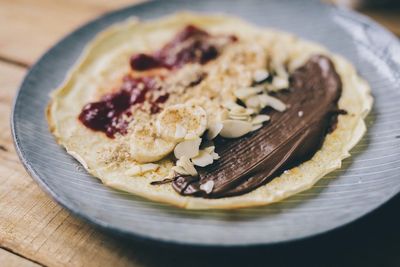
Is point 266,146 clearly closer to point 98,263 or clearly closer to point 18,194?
point 98,263

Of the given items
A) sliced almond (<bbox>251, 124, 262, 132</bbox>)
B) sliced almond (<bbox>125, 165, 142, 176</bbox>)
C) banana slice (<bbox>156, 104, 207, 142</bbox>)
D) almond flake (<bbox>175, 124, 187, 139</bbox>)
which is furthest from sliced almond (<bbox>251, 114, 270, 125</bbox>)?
sliced almond (<bbox>125, 165, 142, 176</bbox>)

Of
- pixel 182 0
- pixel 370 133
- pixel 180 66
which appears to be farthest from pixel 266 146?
pixel 182 0

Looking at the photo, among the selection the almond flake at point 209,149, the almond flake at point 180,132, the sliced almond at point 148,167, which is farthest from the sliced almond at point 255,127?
the sliced almond at point 148,167

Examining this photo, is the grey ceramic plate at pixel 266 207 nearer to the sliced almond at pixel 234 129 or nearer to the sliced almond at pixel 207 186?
the sliced almond at pixel 207 186

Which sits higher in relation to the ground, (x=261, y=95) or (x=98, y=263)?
(x=261, y=95)

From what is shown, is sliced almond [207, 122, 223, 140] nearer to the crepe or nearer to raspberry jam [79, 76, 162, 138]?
the crepe

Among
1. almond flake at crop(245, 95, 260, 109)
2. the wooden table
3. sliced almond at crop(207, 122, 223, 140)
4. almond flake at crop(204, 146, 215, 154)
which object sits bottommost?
the wooden table

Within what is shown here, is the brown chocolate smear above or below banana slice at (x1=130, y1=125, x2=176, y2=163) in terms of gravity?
above
